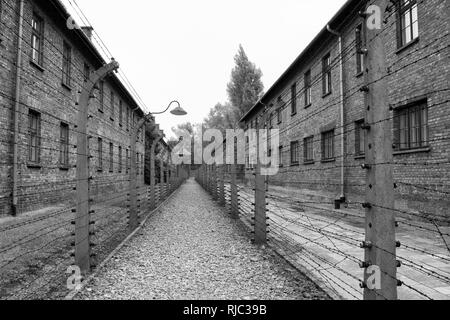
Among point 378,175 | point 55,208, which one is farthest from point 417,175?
point 55,208

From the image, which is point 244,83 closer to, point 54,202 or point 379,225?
point 54,202

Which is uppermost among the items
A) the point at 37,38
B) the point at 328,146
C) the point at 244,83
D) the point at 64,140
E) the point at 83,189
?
the point at 244,83

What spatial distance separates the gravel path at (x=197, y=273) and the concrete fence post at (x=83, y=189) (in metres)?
0.33

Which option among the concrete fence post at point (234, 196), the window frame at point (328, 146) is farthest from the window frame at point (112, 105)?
the concrete fence post at point (234, 196)

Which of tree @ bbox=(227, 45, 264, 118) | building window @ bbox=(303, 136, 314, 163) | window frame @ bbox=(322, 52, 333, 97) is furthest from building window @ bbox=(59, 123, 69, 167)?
tree @ bbox=(227, 45, 264, 118)

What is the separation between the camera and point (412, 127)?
8.53 metres

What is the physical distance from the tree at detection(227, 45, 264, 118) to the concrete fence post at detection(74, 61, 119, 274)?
138 feet

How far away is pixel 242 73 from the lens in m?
46.7

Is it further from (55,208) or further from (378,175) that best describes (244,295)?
(55,208)

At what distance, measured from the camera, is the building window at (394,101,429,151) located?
864 cm

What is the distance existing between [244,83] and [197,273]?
43145 mm

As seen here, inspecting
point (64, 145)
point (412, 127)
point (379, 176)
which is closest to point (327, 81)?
point (412, 127)

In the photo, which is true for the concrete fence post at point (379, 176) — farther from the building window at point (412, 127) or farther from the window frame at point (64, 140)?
the window frame at point (64, 140)

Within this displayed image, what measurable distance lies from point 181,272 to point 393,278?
2.96 metres
